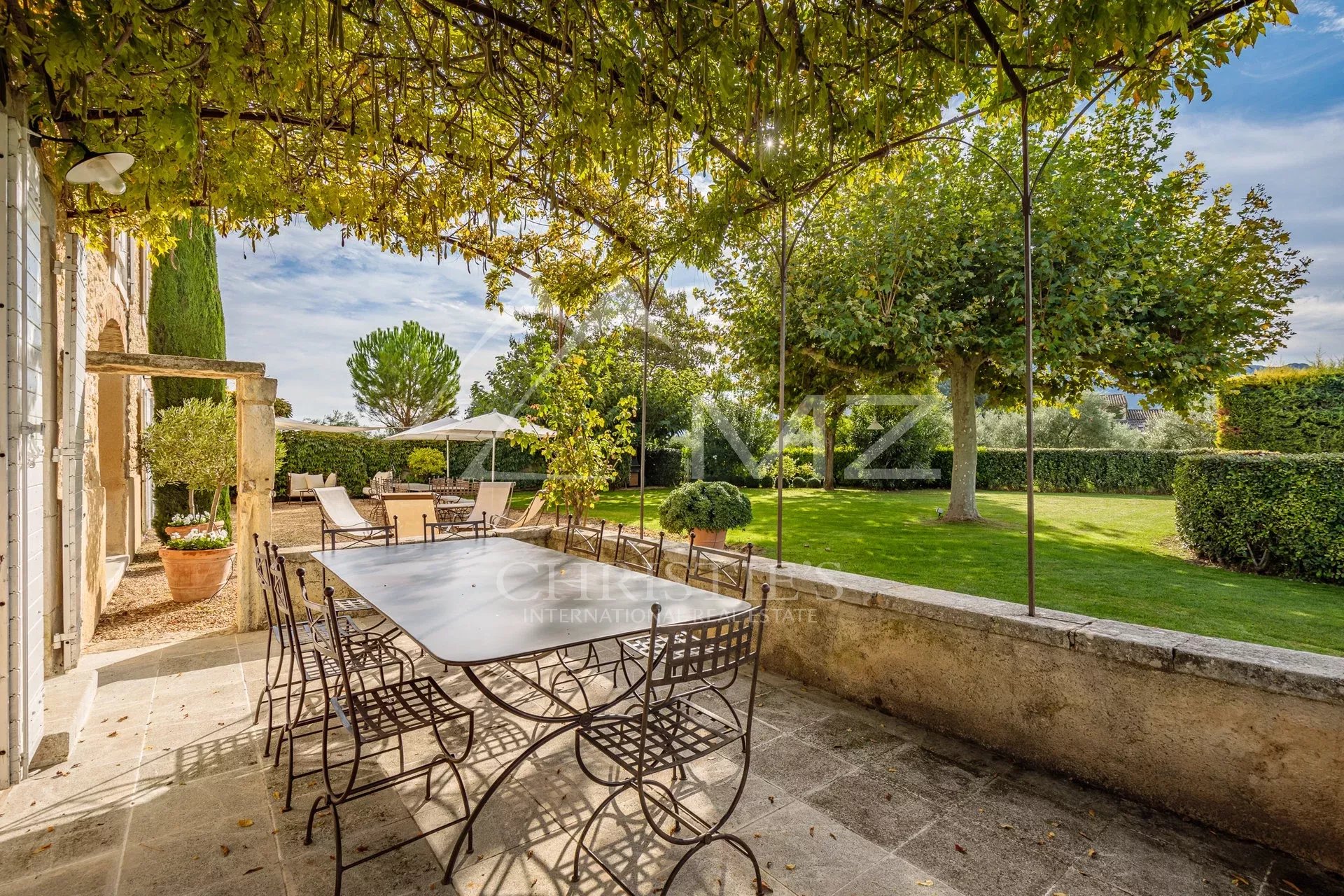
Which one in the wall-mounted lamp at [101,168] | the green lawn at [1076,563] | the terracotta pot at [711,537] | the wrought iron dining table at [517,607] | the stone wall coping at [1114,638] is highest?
the wall-mounted lamp at [101,168]

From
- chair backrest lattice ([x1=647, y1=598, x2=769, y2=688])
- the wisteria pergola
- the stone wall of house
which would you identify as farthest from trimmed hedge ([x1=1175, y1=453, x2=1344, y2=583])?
the stone wall of house

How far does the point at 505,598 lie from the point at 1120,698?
7.99 feet

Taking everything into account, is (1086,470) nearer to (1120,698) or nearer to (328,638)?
(1120,698)

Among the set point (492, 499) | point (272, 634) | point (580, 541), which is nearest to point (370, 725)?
point (272, 634)

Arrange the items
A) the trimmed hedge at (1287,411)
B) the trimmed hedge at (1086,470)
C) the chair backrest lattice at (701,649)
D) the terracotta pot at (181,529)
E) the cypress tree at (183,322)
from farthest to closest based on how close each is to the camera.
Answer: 1. the trimmed hedge at (1086,470)
2. the cypress tree at (183,322)
3. the trimmed hedge at (1287,411)
4. the terracotta pot at (181,529)
5. the chair backrest lattice at (701,649)

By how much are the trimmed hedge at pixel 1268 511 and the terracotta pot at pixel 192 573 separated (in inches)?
399

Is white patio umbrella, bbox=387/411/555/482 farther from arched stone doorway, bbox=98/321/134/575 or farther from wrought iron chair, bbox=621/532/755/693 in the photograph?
wrought iron chair, bbox=621/532/755/693

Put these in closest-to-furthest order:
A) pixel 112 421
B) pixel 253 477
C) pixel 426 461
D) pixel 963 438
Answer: pixel 253 477, pixel 112 421, pixel 963 438, pixel 426 461

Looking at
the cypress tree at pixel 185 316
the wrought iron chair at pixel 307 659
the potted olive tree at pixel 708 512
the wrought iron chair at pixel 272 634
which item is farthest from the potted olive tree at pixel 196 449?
the potted olive tree at pixel 708 512

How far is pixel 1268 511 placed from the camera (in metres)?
5.96

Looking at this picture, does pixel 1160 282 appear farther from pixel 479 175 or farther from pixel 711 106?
pixel 479 175

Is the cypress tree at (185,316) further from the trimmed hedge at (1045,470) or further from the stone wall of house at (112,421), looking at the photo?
the trimmed hedge at (1045,470)

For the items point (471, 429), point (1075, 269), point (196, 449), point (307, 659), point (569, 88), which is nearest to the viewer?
point (569, 88)

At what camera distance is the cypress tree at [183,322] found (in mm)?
9805
